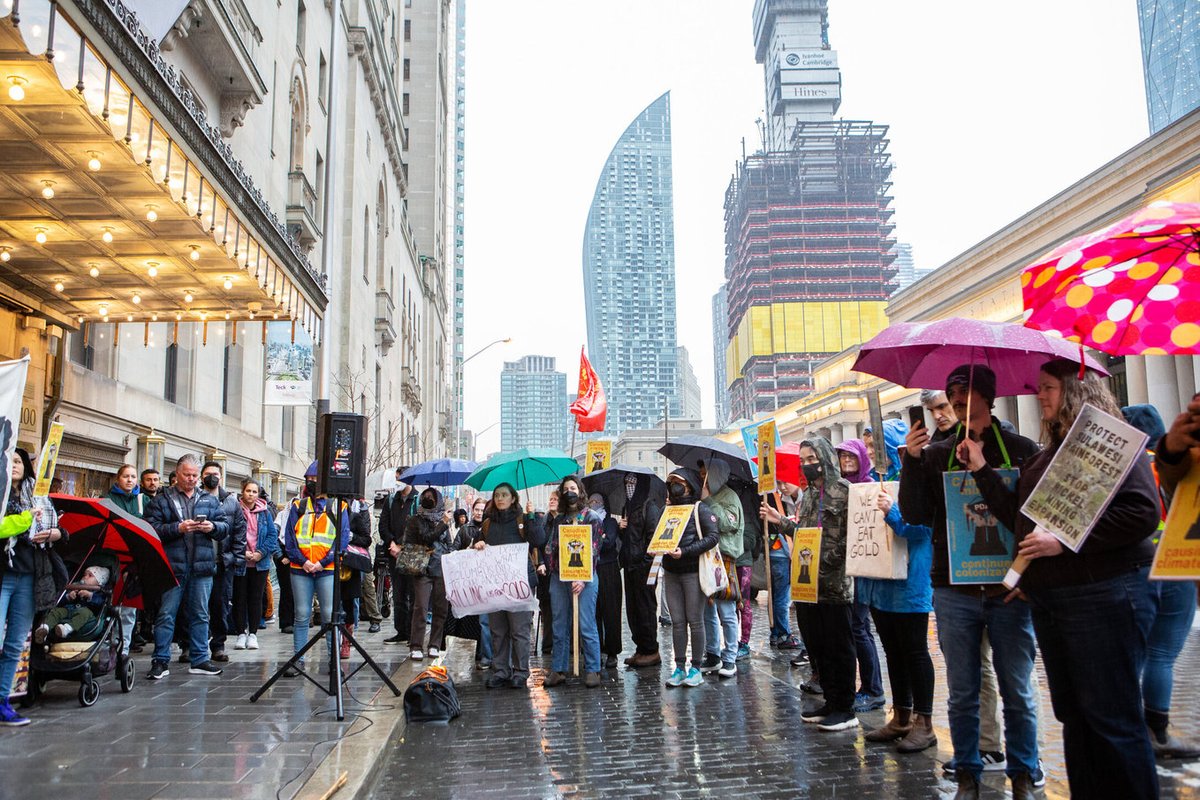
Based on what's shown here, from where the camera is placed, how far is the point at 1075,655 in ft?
12.7

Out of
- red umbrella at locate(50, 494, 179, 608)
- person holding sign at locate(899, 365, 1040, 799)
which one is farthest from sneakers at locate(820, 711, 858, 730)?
red umbrella at locate(50, 494, 179, 608)

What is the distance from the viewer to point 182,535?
960 cm

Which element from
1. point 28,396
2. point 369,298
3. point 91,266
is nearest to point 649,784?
point 91,266

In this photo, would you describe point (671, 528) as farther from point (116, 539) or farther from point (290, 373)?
point (290, 373)

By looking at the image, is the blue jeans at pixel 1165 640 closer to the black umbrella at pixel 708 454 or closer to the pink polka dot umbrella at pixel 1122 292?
the pink polka dot umbrella at pixel 1122 292

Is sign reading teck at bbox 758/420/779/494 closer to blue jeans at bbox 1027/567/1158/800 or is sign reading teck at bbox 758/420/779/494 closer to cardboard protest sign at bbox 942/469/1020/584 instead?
cardboard protest sign at bbox 942/469/1020/584

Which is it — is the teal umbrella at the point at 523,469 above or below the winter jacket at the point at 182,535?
above

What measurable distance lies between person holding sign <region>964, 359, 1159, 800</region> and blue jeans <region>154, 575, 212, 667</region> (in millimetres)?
8480

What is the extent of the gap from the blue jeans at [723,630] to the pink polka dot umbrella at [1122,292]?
6.18m

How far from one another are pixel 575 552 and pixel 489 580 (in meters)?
0.95

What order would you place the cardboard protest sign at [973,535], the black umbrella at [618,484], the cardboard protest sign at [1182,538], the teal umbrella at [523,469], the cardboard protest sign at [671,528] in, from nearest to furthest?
the cardboard protest sign at [1182,538], the cardboard protest sign at [973,535], the cardboard protest sign at [671,528], the teal umbrella at [523,469], the black umbrella at [618,484]

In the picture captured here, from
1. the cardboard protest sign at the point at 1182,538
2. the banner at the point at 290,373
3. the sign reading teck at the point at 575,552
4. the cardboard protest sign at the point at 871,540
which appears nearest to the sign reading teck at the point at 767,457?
the sign reading teck at the point at 575,552

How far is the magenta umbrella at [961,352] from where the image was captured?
199 inches

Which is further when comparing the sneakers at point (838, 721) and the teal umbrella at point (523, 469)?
the teal umbrella at point (523, 469)
